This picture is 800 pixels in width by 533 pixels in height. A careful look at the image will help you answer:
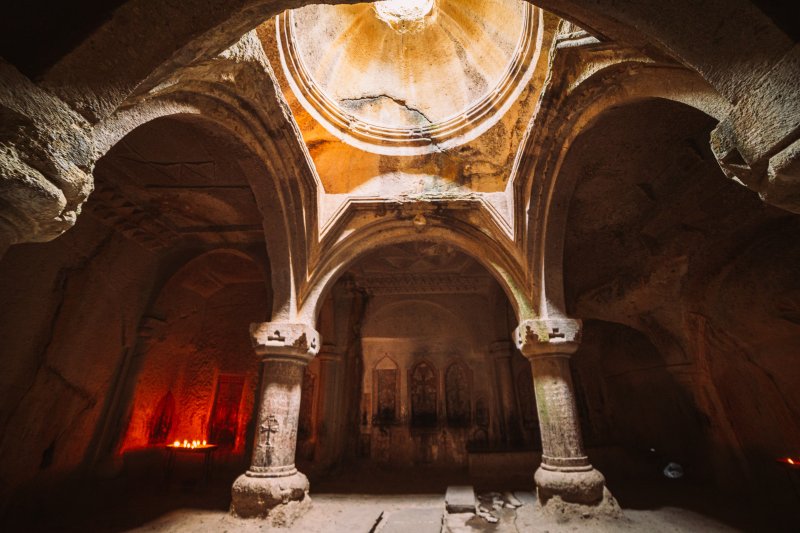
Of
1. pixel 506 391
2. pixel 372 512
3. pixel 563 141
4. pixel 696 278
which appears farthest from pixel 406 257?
pixel 696 278

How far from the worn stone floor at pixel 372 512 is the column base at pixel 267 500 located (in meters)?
0.11

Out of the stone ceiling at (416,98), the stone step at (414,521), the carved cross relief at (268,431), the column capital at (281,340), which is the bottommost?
the stone step at (414,521)

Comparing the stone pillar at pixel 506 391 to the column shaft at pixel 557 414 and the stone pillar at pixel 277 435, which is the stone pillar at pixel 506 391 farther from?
the stone pillar at pixel 277 435

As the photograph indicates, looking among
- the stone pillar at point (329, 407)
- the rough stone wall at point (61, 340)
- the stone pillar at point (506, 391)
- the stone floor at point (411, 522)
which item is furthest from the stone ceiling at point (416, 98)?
the stone pillar at point (506, 391)

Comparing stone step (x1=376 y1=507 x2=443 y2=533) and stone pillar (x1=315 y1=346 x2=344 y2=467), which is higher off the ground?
stone pillar (x1=315 y1=346 x2=344 y2=467)

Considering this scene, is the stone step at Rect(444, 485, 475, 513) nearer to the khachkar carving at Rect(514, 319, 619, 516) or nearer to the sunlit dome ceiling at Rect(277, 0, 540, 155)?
the khachkar carving at Rect(514, 319, 619, 516)

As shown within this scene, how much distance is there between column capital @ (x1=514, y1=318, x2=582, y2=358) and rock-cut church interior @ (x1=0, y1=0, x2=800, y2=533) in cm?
4

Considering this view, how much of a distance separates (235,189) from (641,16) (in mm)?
4901

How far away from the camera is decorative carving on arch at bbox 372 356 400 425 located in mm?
7848

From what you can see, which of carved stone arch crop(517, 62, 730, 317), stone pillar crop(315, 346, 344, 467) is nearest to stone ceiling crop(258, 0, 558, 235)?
carved stone arch crop(517, 62, 730, 317)

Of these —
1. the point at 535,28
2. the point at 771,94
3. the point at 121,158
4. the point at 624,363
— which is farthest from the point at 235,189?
the point at 624,363

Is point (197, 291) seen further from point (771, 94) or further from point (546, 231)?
point (771, 94)

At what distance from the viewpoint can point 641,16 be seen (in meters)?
1.59

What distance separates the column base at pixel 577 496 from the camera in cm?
385
